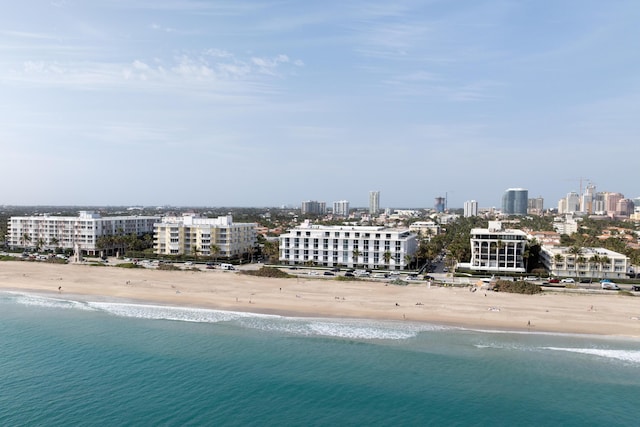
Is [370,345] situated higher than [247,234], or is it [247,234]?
[247,234]

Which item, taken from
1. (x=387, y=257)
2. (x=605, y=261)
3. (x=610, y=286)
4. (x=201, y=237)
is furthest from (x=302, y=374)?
(x=201, y=237)

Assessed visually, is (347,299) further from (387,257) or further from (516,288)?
(387,257)

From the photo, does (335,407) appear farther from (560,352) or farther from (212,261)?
(212,261)

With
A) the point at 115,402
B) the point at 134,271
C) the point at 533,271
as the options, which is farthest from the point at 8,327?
the point at 533,271

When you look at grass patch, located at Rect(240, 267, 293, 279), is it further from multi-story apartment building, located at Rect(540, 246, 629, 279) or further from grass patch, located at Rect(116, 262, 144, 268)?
multi-story apartment building, located at Rect(540, 246, 629, 279)

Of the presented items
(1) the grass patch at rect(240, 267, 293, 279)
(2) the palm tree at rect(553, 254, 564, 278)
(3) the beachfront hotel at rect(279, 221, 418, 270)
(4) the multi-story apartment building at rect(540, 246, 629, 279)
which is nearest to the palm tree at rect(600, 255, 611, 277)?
(4) the multi-story apartment building at rect(540, 246, 629, 279)

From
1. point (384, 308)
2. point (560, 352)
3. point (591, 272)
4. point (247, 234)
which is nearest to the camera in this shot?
point (560, 352)

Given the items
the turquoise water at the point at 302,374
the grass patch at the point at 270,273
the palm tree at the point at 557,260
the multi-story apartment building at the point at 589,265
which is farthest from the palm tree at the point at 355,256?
the turquoise water at the point at 302,374
